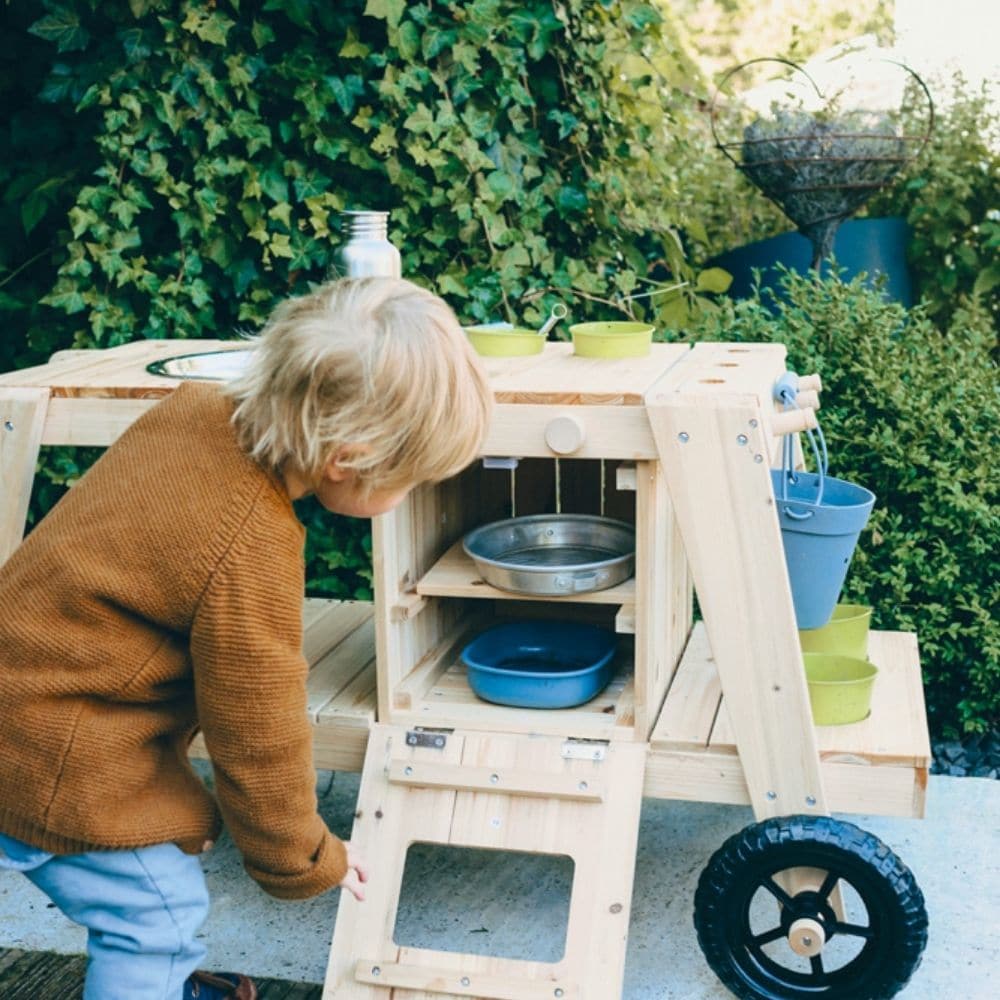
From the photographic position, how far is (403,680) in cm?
232

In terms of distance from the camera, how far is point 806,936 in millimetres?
2027

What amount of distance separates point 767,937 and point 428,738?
24.3 inches

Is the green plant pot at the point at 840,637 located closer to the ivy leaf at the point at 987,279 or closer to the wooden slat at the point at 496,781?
the wooden slat at the point at 496,781

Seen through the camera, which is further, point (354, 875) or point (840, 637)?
point (840, 637)

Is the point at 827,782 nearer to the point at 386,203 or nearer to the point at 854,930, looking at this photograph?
the point at 854,930

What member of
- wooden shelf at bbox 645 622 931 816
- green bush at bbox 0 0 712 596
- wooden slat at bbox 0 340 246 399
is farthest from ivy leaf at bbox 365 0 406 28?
wooden shelf at bbox 645 622 931 816

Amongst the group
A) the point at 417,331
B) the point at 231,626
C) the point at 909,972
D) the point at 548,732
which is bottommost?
the point at 909,972

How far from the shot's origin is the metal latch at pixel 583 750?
83.0 inches

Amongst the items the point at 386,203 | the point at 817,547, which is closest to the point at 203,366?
the point at 817,547

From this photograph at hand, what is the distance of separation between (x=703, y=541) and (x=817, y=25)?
27.6 ft

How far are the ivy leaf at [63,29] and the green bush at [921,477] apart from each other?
1.83 m

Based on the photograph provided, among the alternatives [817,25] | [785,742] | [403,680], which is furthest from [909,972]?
[817,25]

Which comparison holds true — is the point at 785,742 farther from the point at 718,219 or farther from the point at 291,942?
the point at 718,219

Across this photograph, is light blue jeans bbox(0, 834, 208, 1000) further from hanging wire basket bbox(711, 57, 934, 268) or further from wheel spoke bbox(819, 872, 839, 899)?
hanging wire basket bbox(711, 57, 934, 268)
